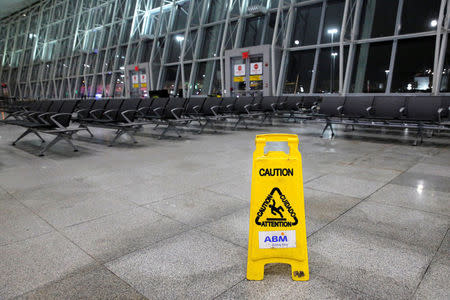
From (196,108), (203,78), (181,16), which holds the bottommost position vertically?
(196,108)

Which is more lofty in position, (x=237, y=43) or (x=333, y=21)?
(x=333, y=21)

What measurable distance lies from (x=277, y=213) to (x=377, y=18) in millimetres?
11502

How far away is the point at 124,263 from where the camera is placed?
179cm

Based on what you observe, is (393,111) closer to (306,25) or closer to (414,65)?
(414,65)

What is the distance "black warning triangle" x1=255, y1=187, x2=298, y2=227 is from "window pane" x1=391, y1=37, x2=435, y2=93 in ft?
33.2

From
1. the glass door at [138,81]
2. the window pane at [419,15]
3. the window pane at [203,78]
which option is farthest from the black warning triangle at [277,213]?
the glass door at [138,81]

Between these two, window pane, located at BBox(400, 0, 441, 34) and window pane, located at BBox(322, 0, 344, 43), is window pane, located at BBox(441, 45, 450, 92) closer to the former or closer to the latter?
window pane, located at BBox(400, 0, 441, 34)

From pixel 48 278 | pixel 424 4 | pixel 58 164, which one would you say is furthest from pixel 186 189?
pixel 424 4

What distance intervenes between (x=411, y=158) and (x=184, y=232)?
3948 mm

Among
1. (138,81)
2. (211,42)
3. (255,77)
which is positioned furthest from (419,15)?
(138,81)

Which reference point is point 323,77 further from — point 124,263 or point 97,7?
point 97,7

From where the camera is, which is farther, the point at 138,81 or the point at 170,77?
the point at 138,81

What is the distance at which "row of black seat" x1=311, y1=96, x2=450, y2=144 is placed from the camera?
5.72 metres

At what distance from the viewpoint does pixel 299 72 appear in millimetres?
12328
